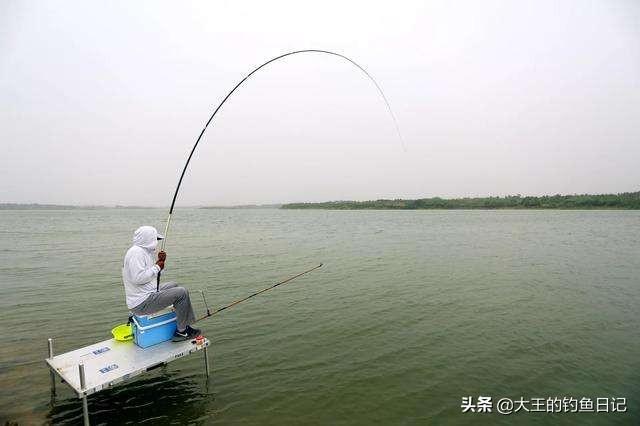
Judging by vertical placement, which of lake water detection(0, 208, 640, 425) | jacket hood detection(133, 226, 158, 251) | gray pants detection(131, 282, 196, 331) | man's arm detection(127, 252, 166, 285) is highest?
jacket hood detection(133, 226, 158, 251)

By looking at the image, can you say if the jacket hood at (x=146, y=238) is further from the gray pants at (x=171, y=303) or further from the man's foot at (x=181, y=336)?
the man's foot at (x=181, y=336)

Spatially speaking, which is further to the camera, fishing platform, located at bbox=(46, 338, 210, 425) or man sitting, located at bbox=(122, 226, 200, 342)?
man sitting, located at bbox=(122, 226, 200, 342)

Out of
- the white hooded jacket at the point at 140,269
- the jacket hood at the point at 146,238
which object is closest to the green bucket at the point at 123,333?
the white hooded jacket at the point at 140,269

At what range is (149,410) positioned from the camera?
530cm

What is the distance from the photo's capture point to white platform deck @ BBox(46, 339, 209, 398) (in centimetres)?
469

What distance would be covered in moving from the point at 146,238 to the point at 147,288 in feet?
2.72

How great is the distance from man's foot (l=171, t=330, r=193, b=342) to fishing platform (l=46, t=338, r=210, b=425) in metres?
0.06

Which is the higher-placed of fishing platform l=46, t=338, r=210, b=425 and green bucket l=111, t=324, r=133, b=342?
green bucket l=111, t=324, r=133, b=342

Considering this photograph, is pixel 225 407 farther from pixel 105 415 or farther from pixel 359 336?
pixel 359 336

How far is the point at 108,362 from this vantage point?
17.0ft

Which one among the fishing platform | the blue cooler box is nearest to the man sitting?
the blue cooler box

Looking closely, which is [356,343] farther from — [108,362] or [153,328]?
[108,362]

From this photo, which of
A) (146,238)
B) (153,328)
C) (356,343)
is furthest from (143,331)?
(356,343)

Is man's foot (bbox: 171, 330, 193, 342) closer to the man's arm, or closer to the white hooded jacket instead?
the white hooded jacket
